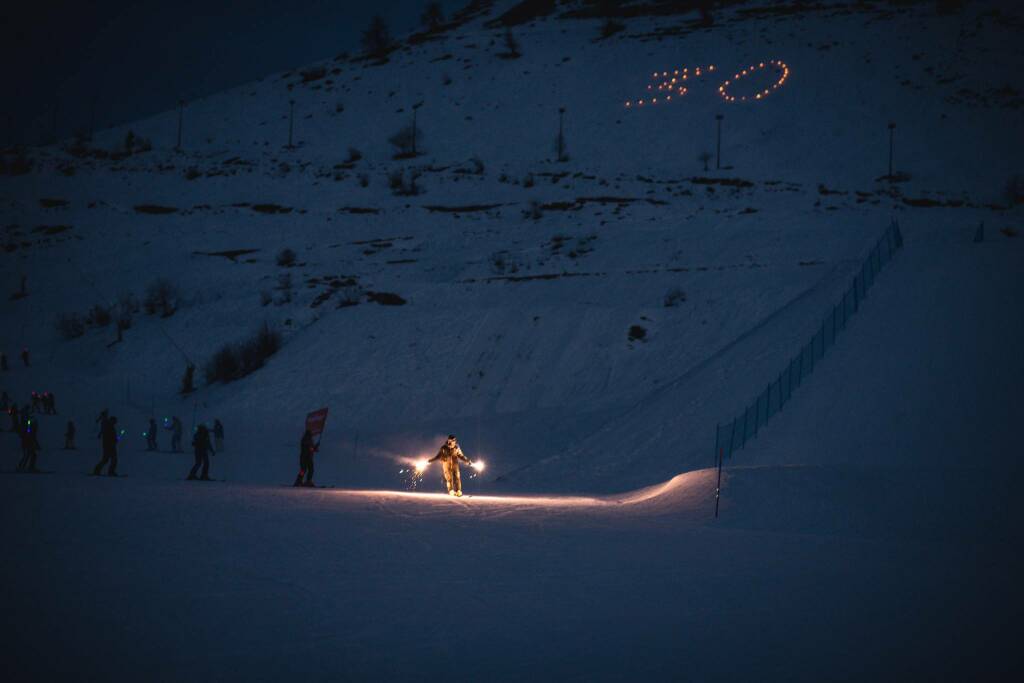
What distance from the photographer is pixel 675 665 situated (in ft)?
23.6

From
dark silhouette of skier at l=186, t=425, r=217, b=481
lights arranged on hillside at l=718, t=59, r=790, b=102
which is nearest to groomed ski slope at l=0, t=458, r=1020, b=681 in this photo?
dark silhouette of skier at l=186, t=425, r=217, b=481

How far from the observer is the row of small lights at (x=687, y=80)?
84125 mm

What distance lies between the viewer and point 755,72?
88188 millimetres

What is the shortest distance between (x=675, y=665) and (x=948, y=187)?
6256 cm

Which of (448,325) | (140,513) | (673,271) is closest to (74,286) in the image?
(448,325)

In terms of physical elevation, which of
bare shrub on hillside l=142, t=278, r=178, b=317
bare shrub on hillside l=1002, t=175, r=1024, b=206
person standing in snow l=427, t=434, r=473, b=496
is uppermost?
bare shrub on hillside l=1002, t=175, r=1024, b=206

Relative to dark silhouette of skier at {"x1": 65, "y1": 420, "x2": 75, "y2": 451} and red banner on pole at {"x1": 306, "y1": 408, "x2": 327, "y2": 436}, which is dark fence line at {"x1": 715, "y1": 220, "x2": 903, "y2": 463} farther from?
dark silhouette of skier at {"x1": 65, "y1": 420, "x2": 75, "y2": 451}

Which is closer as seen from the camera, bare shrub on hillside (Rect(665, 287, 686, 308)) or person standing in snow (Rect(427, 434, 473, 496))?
person standing in snow (Rect(427, 434, 473, 496))

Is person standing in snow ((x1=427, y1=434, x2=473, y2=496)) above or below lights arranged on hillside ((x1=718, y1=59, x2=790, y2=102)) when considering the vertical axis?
below

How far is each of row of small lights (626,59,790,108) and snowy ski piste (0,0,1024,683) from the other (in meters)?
0.57

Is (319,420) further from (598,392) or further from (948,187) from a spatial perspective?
(948,187)

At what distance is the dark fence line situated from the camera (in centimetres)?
2166

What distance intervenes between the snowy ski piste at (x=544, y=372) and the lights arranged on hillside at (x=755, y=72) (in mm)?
429

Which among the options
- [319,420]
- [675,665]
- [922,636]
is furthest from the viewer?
[319,420]
